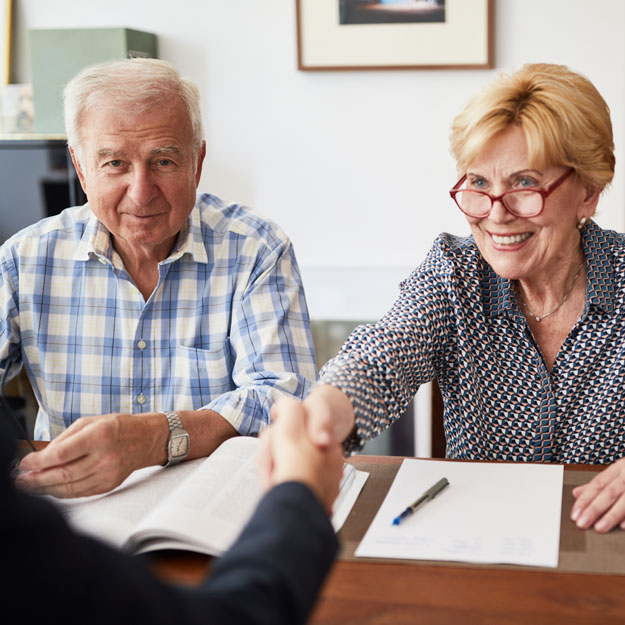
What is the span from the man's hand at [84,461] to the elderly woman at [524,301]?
34 centimetres

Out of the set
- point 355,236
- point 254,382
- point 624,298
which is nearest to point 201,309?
point 254,382

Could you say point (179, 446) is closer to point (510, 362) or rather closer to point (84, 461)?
point (84, 461)

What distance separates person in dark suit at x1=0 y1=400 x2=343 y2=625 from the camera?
17.8 inches

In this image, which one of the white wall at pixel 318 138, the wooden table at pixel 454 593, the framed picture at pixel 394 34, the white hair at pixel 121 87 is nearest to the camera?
the wooden table at pixel 454 593

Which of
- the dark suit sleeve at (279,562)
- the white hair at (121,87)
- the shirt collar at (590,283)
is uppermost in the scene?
the white hair at (121,87)

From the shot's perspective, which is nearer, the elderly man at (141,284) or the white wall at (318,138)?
the elderly man at (141,284)

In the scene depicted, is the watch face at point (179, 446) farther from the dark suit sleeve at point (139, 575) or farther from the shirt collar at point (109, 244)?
the dark suit sleeve at point (139, 575)

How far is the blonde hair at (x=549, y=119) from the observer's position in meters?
1.35

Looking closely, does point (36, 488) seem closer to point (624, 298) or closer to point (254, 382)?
point (254, 382)

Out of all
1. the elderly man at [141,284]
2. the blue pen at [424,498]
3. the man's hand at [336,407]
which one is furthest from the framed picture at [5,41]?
the blue pen at [424,498]

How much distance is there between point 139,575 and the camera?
0.49 m

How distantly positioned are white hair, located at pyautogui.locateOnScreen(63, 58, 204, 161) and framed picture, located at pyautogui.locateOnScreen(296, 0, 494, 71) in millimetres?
1561

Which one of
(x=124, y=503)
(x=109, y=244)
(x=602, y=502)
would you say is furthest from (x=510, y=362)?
(x=109, y=244)

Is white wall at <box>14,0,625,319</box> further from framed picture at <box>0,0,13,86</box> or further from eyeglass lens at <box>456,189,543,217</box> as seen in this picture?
eyeglass lens at <box>456,189,543,217</box>
